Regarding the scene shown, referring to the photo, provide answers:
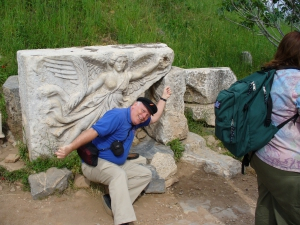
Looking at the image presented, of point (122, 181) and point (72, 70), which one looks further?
point (72, 70)

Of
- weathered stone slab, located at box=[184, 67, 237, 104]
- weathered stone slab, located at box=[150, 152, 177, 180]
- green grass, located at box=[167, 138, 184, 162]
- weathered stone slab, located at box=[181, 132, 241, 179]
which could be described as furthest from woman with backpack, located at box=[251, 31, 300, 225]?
weathered stone slab, located at box=[184, 67, 237, 104]

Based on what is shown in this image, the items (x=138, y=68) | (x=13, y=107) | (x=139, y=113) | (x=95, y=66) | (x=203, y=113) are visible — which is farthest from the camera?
(x=203, y=113)

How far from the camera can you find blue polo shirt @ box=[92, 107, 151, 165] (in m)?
3.26

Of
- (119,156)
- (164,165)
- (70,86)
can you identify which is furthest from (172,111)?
(119,156)

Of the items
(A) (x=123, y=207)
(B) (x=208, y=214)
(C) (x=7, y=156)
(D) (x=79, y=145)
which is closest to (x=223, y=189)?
(B) (x=208, y=214)

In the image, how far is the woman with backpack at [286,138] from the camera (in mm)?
2408

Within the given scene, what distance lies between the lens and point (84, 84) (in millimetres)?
4148

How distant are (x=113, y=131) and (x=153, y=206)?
1005 mm

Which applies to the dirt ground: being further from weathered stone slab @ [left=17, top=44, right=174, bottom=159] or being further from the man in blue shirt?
weathered stone slab @ [left=17, top=44, right=174, bottom=159]

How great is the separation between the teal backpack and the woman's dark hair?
0.08 metres

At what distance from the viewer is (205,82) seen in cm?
550

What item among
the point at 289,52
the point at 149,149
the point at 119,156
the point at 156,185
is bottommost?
the point at 156,185

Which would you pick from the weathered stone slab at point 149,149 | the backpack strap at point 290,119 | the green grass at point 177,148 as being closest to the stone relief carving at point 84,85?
the weathered stone slab at point 149,149

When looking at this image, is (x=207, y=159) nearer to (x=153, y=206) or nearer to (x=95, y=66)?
(x=153, y=206)
